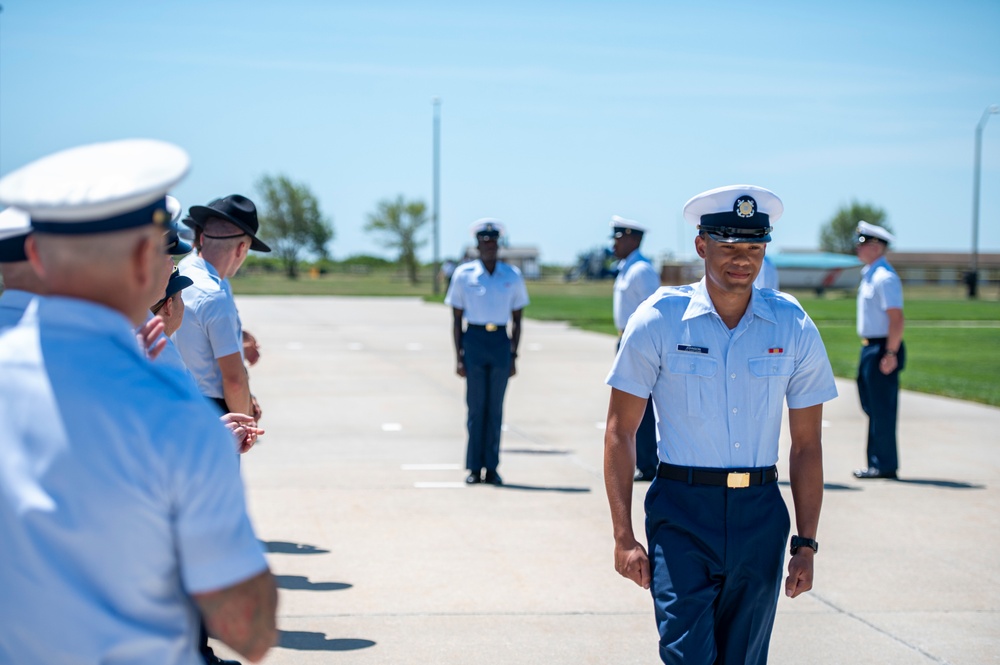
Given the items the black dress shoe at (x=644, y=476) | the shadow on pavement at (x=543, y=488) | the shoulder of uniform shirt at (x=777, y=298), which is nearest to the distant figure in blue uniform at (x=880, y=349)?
the black dress shoe at (x=644, y=476)

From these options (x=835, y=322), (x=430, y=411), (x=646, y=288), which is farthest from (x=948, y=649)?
(x=835, y=322)

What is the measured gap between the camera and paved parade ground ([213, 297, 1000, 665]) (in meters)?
5.38

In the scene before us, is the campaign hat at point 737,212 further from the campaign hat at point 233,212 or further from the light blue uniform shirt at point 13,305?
the campaign hat at point 233,212

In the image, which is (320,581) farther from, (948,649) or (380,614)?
(948,649)

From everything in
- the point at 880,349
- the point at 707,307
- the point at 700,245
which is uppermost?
the point at 700,245

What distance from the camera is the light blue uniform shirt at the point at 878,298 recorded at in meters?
9.09

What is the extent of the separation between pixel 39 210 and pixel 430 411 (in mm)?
11530

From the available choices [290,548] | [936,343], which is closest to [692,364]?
[290,548]

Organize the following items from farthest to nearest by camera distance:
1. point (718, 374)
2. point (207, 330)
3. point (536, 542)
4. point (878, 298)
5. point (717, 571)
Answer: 1. point (878, 298)
2. point (536, 542)
3. point (207, 330)
4. point (718, 374)
5. point (717, 571)

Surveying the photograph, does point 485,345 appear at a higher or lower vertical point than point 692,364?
lower

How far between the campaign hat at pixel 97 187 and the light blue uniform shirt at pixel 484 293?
24.0 ft

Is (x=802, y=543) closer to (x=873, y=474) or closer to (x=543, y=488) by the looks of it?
(x=543, y=488)

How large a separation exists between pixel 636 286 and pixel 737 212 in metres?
5.49

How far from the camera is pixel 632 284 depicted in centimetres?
920
